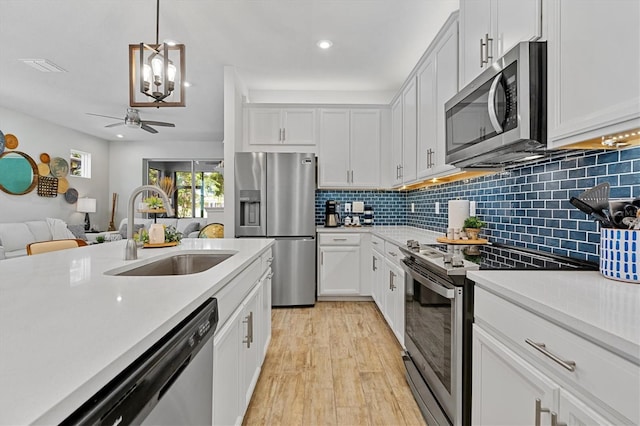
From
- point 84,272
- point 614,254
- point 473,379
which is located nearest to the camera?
point 614,254

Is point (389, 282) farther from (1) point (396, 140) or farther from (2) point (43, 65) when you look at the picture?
(2) point (43, 65)

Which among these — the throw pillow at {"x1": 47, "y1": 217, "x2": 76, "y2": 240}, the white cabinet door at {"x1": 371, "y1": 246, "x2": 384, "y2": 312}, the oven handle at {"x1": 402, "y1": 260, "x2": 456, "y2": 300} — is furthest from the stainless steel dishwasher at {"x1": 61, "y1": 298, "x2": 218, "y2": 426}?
the throw pillow at {"x1": 47, "y1": 217, "x2": 76, "y2": 240}

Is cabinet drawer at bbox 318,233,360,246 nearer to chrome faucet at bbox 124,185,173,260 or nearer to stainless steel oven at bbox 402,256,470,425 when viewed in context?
stainless steel oven at bbox 402,256,470,425

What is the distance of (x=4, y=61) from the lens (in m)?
3.59

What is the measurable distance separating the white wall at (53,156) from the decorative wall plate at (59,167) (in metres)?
0.10

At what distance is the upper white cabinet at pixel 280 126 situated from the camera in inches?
161

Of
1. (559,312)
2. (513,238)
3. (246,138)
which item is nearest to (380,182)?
(246,138)

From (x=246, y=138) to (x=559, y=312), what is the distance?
3.83 m

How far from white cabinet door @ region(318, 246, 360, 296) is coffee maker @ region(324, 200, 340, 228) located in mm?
382

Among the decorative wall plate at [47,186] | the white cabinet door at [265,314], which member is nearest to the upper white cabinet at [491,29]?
the white cabinet door at [265,314]

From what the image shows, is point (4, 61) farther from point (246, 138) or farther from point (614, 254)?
point (614, 254)

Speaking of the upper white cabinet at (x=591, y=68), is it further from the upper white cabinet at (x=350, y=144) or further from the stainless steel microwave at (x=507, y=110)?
the upper white cabinet at (x=350, y=144)

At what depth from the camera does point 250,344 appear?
1726 millimetres

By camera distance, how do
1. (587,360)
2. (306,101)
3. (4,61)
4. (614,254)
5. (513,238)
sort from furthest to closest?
(306,101), (4,61), (513,238), (614,254), (587,360)
